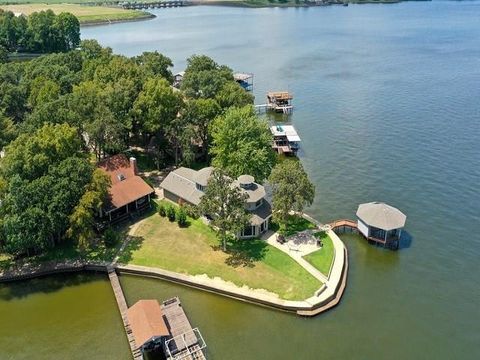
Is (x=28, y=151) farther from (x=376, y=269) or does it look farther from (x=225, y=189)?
(x=376, y=269)

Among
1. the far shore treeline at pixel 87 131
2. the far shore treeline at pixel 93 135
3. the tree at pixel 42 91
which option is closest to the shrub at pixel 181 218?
the far shore treeline at pixel 93 135

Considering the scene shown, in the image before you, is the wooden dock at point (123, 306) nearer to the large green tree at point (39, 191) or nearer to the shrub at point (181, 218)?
the large green tree at point (39, 191)

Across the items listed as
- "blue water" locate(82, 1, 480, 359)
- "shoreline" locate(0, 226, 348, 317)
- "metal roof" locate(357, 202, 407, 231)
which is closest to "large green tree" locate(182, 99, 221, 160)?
"blue water" locate(82, 1, 480, 359)

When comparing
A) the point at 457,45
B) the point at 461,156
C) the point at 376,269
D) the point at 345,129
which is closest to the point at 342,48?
the point at 457,45

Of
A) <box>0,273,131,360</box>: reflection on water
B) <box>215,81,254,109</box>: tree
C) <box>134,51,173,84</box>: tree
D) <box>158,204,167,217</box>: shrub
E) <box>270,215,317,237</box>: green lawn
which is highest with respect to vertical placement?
<box>134,51,173,84</box>: tree

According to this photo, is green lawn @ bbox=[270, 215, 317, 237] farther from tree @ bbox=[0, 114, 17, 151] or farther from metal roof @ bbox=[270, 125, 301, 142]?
tree @ bbox=[0, 114, 17, 151]

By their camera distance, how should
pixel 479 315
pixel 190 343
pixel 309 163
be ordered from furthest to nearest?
pixel 309 163
pixel 479 315
pixel 190 343

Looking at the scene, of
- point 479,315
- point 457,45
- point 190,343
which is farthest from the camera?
point 457,45
